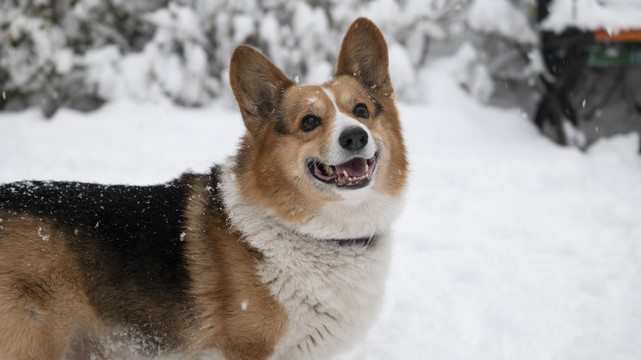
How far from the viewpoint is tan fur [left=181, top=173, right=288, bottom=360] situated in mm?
2395

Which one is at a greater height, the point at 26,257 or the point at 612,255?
the point at 26,257

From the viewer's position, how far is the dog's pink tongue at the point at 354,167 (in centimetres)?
262

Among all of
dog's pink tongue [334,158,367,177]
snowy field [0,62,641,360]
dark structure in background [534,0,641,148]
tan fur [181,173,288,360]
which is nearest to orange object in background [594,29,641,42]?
dark structure in background [534,0,641,148]

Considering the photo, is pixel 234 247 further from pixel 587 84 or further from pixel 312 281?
pixel 587 84

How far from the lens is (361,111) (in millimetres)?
2846

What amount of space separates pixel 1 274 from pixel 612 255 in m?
4.51

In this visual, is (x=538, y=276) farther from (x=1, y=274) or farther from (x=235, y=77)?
(x=1, y=274)

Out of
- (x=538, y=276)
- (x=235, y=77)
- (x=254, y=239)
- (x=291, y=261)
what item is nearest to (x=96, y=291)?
(x=254, y=239)

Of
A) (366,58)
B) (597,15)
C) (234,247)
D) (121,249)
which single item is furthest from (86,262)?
(597,15)

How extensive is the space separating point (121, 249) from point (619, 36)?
7.11 m

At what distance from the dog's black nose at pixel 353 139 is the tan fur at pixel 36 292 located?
1436 millimetres

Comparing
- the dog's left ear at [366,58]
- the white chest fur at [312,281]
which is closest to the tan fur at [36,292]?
the white chest fur at [312,281]

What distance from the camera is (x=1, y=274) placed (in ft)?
7.22

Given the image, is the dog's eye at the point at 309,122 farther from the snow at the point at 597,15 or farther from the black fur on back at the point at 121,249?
the snow at the point at 597,15
